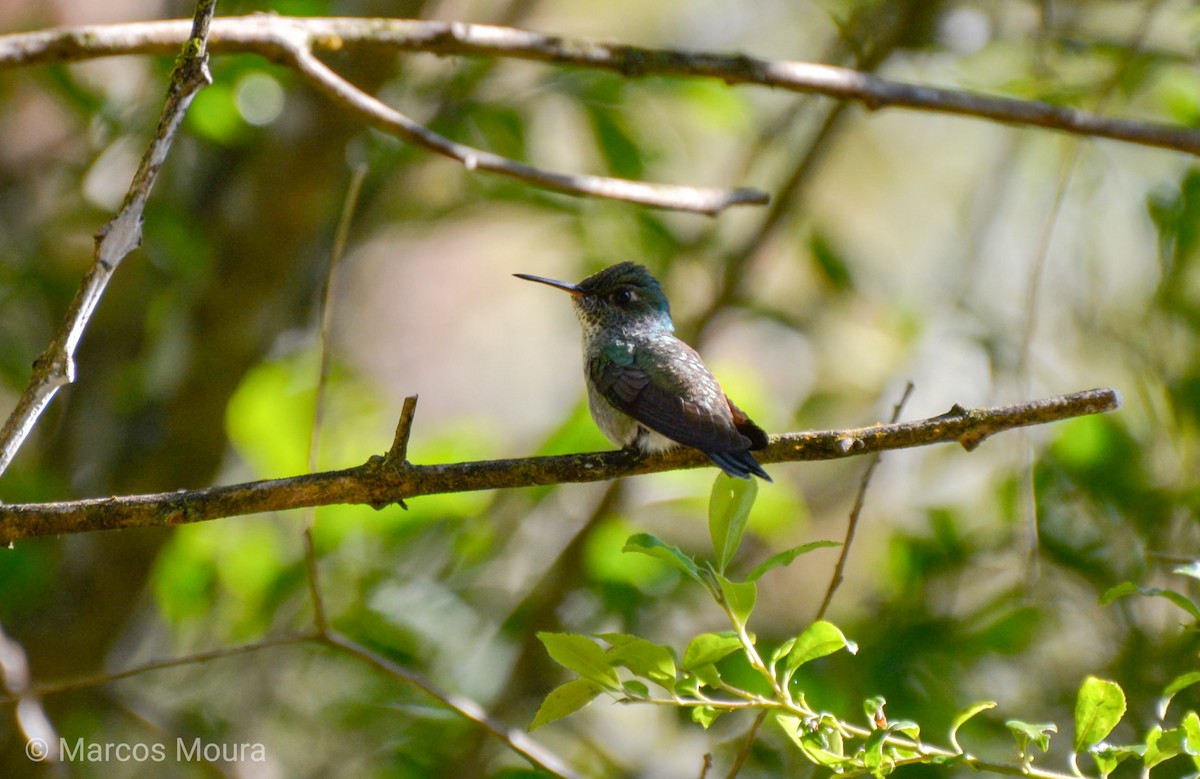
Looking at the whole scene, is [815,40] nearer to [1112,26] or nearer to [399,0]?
[1112,26]

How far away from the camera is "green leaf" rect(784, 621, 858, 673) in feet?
5.84

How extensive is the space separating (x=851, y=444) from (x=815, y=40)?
4539mm

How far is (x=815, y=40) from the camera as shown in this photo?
616 centimetres

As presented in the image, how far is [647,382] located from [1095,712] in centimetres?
170

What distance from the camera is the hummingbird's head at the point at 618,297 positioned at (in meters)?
4.05

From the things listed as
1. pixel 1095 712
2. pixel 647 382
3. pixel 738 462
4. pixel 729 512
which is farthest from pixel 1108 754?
pixel 647 382

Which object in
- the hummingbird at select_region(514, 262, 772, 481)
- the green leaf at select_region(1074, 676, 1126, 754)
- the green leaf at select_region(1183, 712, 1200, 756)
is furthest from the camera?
the hummingbird at select_region(514, 262, 772, 481)

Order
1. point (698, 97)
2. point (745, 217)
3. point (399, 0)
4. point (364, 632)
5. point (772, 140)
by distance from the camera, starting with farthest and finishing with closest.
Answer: point (745, 217) → point (772, 140) → point (698, 97) → point (399, 0) → point (364, 632)

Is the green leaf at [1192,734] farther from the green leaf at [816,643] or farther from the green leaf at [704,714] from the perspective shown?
the green leaf at [704,714]

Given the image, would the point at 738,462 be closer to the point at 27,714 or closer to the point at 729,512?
the point at 729,512

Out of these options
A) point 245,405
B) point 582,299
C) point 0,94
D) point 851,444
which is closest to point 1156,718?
point 851,444

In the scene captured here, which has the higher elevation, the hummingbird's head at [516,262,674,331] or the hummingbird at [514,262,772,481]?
the hummingbird's head at [516,262,674,331]

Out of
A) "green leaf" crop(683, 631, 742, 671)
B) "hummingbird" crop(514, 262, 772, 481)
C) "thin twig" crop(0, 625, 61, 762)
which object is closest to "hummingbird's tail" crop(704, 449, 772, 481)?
"hummingbird" crop(514, 262, 772, 481)

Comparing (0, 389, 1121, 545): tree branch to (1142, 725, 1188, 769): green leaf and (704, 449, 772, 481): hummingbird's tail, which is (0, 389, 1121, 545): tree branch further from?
(1142, 725, 1188, 769): green leaf
